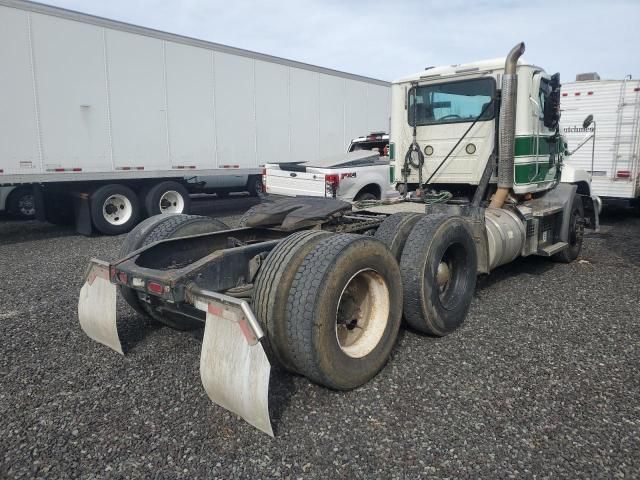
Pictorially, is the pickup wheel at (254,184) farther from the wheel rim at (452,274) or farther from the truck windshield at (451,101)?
the wheel rim at (452,274)

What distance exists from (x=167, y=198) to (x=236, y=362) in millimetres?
9182

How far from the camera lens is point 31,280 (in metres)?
6.50

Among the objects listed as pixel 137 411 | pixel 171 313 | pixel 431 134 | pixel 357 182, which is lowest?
pixel 137 411

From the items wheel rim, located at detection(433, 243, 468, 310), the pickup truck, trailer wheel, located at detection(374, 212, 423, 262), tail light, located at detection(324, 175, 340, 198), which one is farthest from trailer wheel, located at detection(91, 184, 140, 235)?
wheel rim, located at detection(433, 243, 468, 310)

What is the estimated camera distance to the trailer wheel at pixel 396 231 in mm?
4293

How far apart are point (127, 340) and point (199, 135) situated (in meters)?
7.86

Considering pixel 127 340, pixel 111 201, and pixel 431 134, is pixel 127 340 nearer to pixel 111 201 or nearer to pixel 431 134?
pixel 431 134

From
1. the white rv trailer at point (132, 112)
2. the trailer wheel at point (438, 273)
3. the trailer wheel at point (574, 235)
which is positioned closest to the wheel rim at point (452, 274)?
the trailer wheel at point (438, 273)

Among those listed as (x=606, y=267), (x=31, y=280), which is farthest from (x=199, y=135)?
(x=606, y=267)

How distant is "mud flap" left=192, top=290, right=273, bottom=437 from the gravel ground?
0.61ft

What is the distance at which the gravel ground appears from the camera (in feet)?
8.64

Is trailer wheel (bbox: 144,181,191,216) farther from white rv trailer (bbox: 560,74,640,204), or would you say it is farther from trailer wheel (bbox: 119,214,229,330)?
white rv trailer (bbox: 560,74,640,204)

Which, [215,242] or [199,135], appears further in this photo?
[199,135]

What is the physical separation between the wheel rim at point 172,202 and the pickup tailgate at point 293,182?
2591 millimetres
